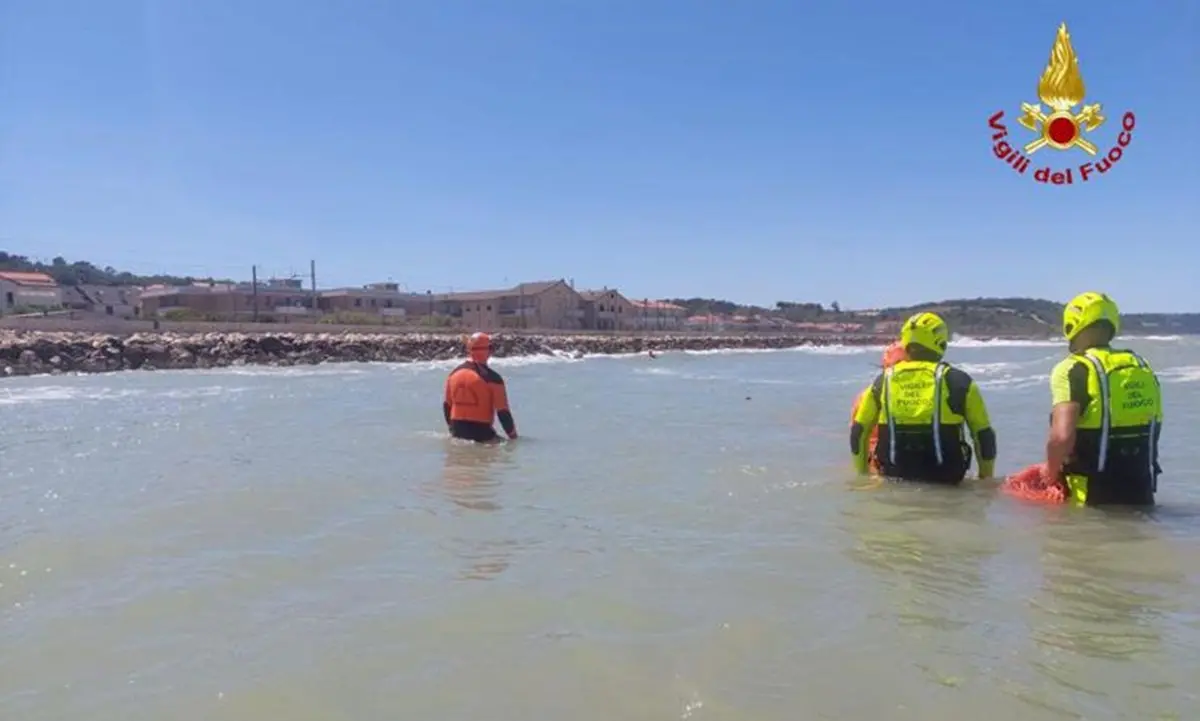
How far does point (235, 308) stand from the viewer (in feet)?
248

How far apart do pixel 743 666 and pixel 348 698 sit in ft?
4.69

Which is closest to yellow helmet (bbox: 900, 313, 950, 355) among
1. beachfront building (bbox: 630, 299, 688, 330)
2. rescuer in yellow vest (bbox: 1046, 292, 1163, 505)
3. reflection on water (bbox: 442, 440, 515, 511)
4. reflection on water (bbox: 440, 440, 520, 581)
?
rescuer in yellow vest (bbox: 1046, 292, 1163, 505)

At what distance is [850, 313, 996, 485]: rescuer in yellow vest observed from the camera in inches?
228

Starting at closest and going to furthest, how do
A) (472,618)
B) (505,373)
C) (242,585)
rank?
(472,618) → (242,585) → (505,373)

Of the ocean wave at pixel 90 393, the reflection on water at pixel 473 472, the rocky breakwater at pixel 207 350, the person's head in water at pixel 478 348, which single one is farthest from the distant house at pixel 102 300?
the reflection on water at pixel 473 472

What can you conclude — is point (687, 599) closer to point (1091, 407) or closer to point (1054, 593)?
point (1054, 593)

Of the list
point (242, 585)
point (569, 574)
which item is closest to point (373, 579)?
point (242, 585)

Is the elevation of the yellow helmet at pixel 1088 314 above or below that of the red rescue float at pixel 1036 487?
above

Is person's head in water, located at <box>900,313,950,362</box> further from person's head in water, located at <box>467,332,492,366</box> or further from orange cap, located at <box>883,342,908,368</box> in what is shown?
person's head in water, located at <box>467,332,492,366</box>

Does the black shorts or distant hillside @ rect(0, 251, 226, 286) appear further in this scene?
distant hillside @ rect(0, 251, 226, 286)

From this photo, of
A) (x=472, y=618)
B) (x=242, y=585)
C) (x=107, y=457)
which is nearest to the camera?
(x=472, y=618)

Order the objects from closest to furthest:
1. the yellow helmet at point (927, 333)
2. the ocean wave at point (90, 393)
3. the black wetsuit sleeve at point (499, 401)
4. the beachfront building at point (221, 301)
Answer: the yellow helmet at point (927, 333), the black wetsuit sleeve at point (499, 401), the ocean wave at point (90, 393), the beachfront building at point (221, 301)

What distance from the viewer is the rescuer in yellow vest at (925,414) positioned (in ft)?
19.0

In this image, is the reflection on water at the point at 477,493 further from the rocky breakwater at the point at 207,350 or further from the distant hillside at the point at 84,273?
the distant hillside at the point at 84,273
